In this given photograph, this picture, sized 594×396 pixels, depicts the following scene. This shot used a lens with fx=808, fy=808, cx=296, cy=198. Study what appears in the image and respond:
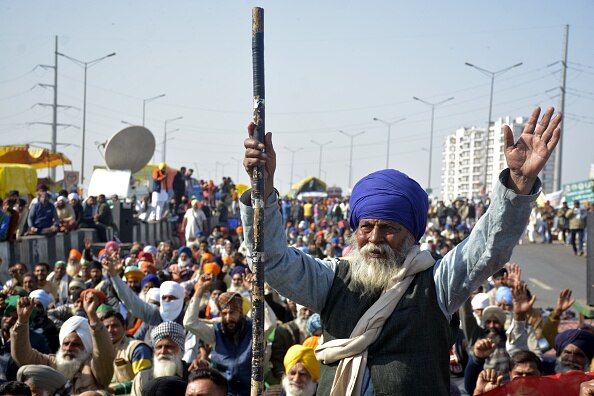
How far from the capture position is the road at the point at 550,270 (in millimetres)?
18078

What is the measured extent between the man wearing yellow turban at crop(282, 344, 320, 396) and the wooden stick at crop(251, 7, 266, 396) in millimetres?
2893

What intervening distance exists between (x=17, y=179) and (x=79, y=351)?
1789cm

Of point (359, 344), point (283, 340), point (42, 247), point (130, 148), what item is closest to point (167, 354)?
point (283, 340)

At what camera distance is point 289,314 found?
944 centimetres

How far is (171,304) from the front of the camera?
8.25 meters

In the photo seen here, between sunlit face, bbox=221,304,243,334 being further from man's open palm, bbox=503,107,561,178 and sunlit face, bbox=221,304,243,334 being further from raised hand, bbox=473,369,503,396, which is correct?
man's open palm, bbox=503,107,561,178

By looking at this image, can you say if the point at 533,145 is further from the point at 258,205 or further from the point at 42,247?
the point at 42,247

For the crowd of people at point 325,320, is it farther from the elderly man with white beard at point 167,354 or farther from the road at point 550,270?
the road at point 550,270

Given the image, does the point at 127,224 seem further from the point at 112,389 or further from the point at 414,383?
the point at 414,383

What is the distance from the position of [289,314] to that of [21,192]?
15.7 metres

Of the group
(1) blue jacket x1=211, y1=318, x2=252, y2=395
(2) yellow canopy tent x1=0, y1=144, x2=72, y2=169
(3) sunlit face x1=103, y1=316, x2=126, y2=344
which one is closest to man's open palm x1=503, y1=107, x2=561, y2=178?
(1) blue jacket x1=211, y1=318, x2=252, y2=395

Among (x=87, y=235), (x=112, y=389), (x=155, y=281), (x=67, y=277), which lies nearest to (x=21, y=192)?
(x=87, y=235)

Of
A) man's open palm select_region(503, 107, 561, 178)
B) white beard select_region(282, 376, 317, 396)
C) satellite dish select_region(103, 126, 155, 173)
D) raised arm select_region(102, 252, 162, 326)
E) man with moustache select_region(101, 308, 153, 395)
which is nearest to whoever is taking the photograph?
man's open palm select_region(503, 107, 561, 178)

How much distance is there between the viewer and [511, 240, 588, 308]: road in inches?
712
